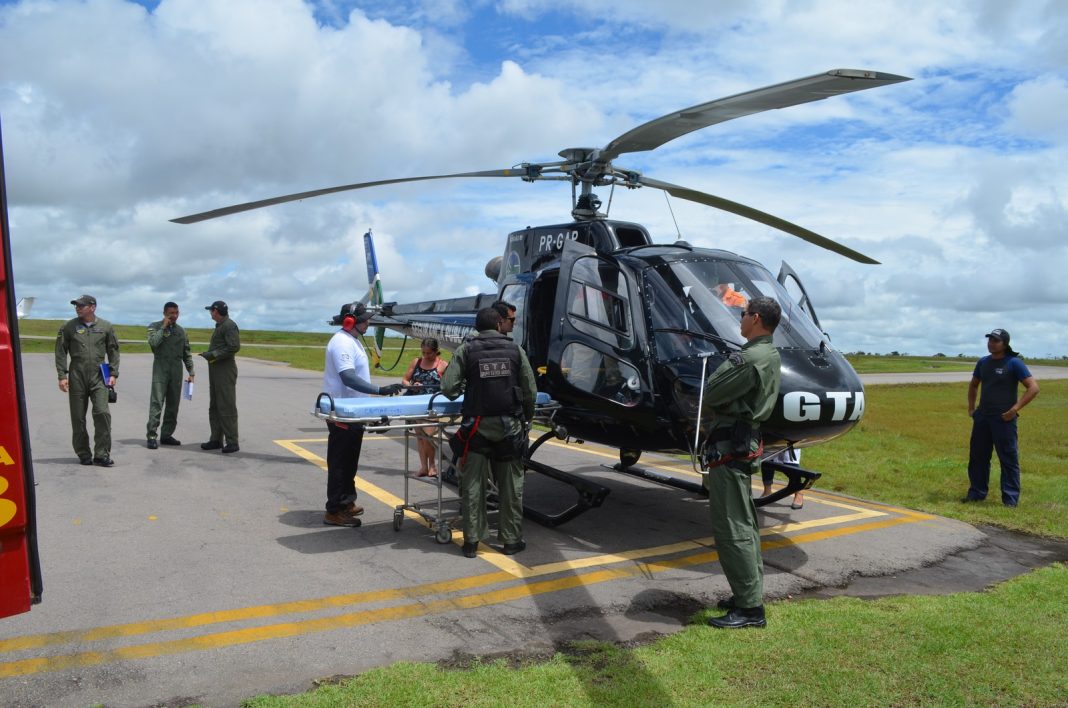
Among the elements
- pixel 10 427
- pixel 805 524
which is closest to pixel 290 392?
pixel 805 524

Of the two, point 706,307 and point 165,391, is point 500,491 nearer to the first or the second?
point 706,307

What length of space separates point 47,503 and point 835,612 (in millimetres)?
6994

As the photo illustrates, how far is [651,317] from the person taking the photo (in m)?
6.29

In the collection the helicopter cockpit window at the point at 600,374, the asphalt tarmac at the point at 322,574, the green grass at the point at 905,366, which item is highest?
the helicopter cockpit window at the point at 600,374

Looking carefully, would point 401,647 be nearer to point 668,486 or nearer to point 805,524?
point 805,524

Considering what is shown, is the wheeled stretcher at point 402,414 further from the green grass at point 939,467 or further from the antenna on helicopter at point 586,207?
the green grass at point 939,467

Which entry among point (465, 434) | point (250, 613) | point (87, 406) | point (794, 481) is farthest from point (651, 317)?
point (87, 406)

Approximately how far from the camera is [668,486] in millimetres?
8914

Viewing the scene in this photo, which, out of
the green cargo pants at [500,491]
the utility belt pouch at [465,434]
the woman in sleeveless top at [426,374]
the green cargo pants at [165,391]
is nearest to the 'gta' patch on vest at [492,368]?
the utility belt pouch at [465,434]

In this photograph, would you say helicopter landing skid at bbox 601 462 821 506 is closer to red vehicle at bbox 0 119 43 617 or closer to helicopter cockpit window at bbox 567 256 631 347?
helicopter cockpit window at bbox 567 256 631 347

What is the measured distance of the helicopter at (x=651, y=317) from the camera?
5605 mm

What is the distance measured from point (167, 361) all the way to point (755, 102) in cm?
865

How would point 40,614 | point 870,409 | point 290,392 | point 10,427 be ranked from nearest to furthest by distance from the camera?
point 10,427
point 40,614
point 290,392
point 870,409

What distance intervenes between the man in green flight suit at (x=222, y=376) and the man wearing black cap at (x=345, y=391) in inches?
162
